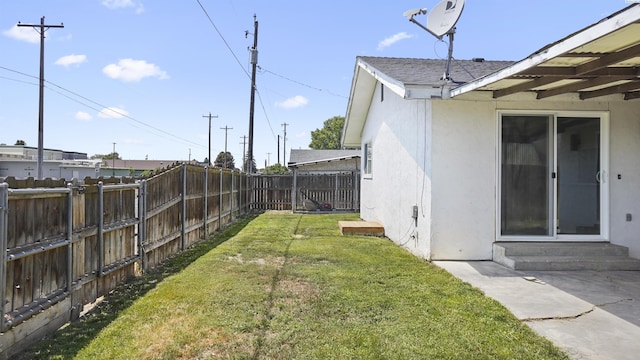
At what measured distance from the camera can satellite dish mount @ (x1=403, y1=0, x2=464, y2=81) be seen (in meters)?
6.43

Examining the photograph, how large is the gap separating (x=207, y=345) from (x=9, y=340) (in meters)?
1.38

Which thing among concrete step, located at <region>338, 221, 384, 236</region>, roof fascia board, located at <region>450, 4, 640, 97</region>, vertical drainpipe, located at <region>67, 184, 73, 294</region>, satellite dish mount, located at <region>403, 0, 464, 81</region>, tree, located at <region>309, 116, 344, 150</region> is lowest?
concrete step, located at <region>338, 221, 384, 236</region>

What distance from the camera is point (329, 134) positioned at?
6619cm

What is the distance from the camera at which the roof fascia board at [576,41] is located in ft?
8.98

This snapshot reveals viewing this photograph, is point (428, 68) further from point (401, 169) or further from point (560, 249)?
point (560, 249)

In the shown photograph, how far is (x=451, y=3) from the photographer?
6598 mm

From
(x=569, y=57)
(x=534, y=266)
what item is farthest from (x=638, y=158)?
(x=569, y=57)

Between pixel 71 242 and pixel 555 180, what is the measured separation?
673cm

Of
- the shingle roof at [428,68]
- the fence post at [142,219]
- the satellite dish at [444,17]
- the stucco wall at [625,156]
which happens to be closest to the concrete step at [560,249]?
the stucco wall at [625,156]

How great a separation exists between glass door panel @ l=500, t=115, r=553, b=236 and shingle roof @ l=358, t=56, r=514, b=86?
125 cm

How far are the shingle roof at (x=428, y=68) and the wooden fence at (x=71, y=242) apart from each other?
14.4 ft

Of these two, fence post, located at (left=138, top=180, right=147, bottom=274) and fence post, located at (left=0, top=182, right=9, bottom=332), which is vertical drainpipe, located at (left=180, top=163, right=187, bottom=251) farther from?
fence post, located at (left=0, top=182, right=9, bottom=332)

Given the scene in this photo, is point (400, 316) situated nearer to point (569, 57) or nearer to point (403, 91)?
point (569, 57)

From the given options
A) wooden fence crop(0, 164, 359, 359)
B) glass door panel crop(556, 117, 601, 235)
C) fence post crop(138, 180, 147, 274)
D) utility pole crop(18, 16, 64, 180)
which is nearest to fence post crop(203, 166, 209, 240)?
wooden fence crop(0, 164, 359, 359)
